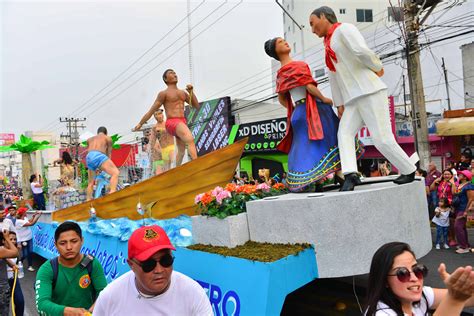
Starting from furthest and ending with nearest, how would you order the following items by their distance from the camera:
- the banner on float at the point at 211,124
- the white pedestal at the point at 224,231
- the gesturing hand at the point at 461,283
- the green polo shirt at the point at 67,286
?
the banner on float at the point at 211,124, the white pedestal at the point at 224,231, the green polo shirt at the point at 67,286, the gesturing hand at the point at 461,283

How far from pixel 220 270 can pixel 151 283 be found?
210 cm

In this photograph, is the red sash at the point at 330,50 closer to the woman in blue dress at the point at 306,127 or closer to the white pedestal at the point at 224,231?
the woman in blue dress at the point at 306,127

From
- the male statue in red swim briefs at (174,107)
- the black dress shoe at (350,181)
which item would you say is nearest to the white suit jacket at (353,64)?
the black dress shoe at (350,181)

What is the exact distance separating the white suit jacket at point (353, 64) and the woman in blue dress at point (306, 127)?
1.25ft

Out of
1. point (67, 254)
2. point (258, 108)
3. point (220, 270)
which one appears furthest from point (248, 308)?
point (258, 108)

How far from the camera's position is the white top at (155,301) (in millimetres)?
1869

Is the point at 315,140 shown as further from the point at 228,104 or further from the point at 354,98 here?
the point at 228,104

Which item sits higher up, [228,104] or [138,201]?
[228,104]

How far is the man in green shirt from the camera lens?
258cm

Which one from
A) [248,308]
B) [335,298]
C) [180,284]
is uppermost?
[180,284]

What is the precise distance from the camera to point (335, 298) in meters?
4.65

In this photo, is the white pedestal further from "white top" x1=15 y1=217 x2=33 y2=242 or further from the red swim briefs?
"white top" x1=15 y1=217 x2=33 y2=242

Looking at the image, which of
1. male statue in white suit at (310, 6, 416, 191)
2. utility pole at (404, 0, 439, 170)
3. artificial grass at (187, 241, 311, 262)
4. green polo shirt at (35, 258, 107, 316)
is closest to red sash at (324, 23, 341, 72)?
male statue in white suit at (310, 6, 416, 191)

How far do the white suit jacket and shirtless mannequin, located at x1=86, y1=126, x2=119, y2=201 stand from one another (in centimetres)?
488
